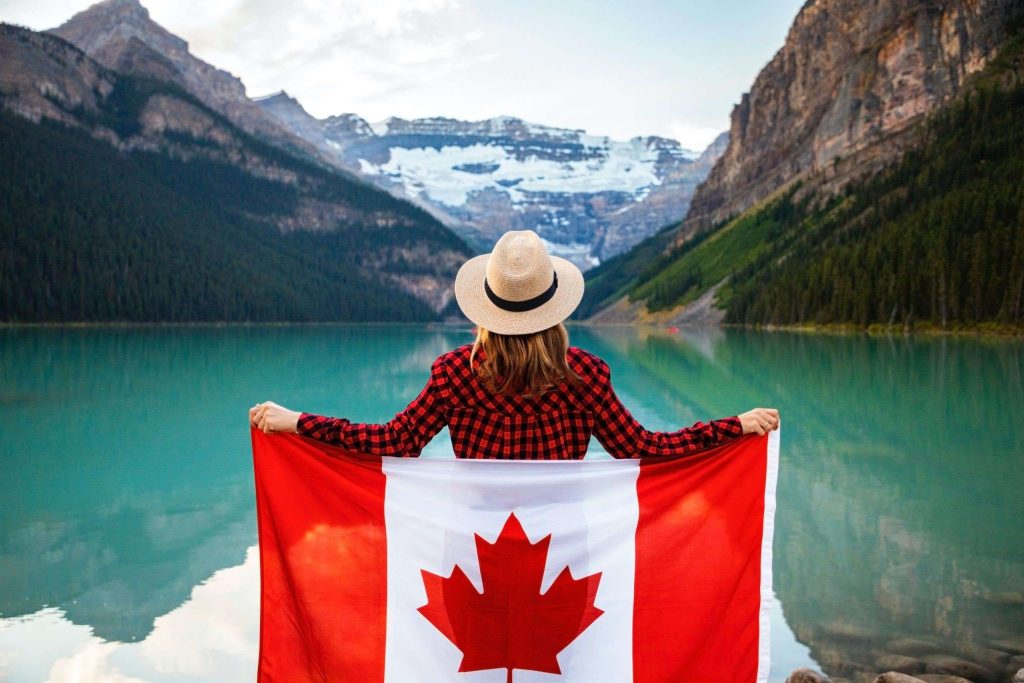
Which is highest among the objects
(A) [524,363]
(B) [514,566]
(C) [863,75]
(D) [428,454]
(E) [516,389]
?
(C) [863,75]

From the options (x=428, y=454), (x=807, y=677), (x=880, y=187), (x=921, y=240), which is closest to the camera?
(x=807, y=677)

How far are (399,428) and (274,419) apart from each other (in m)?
0.72

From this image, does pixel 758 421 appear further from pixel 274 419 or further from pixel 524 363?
pixel 274 419

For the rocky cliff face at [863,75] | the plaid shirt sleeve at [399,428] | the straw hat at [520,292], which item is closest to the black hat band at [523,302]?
the straw hat at [520,292]

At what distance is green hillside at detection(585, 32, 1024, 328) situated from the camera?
7388 centimetres

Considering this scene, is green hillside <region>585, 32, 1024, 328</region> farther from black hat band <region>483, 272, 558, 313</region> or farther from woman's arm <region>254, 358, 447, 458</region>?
woman's arm <region>254, 358, 447, 458</region>

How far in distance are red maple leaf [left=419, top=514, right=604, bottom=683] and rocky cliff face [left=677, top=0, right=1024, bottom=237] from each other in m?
148

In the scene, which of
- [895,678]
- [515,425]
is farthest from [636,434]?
[895,678]

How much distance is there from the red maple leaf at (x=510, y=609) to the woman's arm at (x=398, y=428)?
1.94ft

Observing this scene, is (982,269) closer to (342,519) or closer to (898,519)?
(898,519)

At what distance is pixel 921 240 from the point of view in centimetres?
8850

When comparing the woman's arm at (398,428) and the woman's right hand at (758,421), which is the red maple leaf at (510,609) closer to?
the woman's arm at (398,428)

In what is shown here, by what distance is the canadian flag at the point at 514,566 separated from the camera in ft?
13.9

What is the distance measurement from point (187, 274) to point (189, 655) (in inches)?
6692
